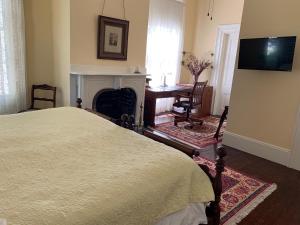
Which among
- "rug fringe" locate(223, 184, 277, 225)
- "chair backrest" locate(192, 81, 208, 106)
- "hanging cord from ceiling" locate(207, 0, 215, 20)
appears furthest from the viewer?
"hanging cord from ceiling" locate(207, 0, 215, 20)

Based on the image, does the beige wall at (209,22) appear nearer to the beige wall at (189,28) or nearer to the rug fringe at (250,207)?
the beige wall at (189,28)

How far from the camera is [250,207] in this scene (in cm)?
215

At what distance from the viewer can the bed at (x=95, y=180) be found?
0.96 metres

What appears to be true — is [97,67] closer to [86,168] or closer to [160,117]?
[160,117]

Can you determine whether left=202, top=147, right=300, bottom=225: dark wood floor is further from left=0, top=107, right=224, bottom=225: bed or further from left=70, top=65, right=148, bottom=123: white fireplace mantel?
left=70, top=65, right=148, bottom=123: white fireplace mantel

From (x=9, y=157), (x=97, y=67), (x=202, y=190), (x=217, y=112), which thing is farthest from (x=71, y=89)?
(x=217, y=112)

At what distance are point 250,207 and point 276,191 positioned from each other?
1.73 ft

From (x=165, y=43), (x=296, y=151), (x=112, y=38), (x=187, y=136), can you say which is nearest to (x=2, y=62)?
(x=112, y=38)

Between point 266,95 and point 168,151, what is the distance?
92.1 inches

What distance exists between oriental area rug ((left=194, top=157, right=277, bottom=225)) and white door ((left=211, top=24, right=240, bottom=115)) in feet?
10.4

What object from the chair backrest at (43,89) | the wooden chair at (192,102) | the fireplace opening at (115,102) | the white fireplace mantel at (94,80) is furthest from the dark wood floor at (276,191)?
the chair backrest at (43,89)

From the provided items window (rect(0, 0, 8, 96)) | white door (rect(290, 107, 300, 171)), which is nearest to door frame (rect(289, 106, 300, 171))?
white door (rect(290, 107, 300, 171))

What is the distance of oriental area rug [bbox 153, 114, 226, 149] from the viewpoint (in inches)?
150

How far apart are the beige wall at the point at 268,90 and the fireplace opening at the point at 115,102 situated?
1703mm
